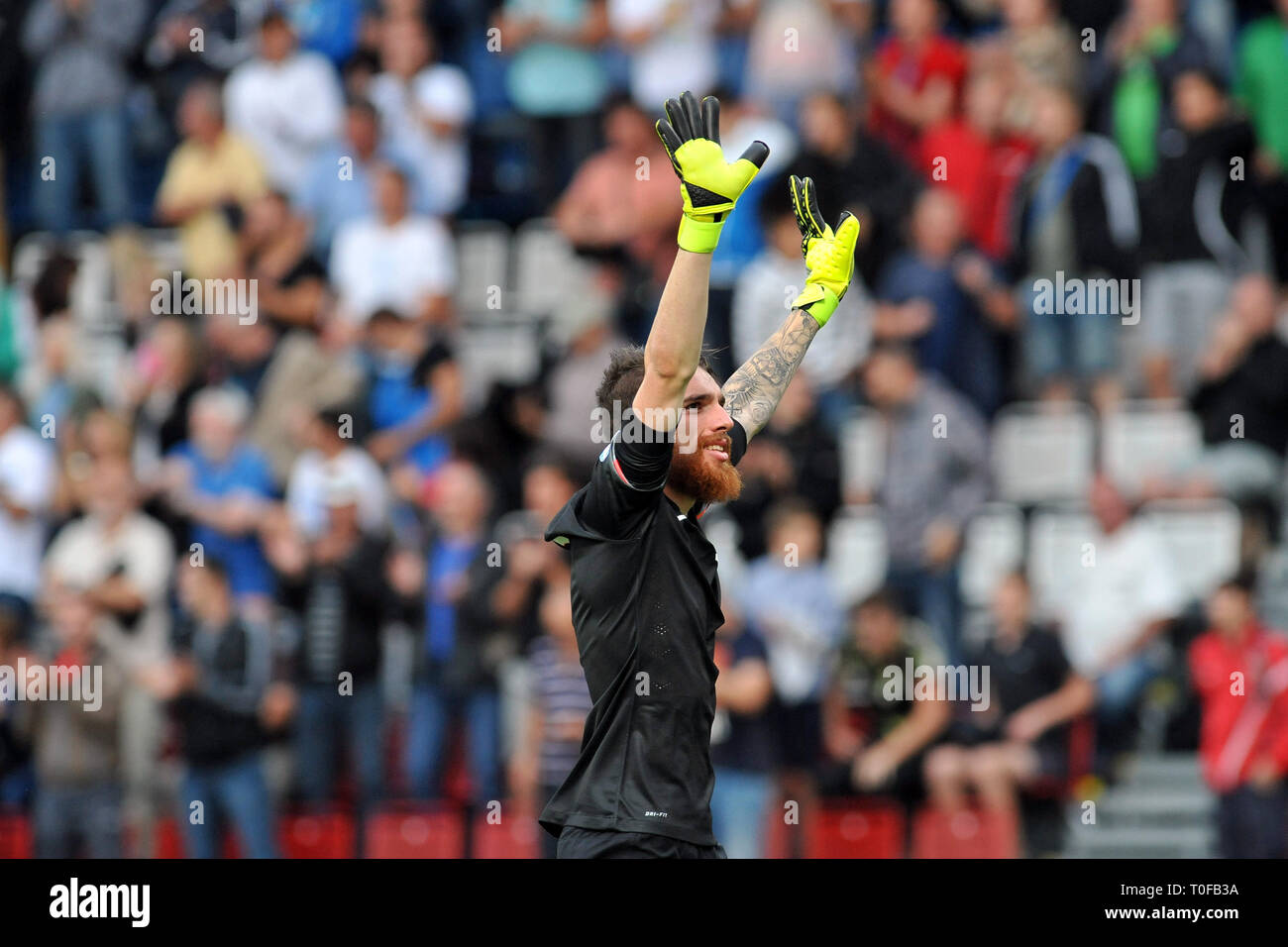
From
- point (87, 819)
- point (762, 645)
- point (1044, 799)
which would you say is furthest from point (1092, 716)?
point (87, 819)

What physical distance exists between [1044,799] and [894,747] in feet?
2.81

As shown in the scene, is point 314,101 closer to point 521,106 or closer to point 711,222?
point 521,106

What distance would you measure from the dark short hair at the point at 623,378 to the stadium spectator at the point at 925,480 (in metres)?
5.17

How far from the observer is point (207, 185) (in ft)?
43.9

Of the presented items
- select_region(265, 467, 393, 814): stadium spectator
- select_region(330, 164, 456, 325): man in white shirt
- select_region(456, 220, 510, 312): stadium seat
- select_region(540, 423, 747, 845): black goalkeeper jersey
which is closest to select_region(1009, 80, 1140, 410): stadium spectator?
select_region(456, 220, 510, 312): stadium seat

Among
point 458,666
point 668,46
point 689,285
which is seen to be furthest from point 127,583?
point 689,285

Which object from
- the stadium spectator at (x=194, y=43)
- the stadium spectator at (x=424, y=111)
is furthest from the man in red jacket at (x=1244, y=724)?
the stadium spectator at (x=194, y=43)

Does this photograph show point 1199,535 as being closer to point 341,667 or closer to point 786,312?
point 786,312

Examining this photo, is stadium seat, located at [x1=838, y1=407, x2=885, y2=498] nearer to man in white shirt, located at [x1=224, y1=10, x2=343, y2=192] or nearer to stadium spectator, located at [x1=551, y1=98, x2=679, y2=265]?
stadium spectator, located at [x1=551, y1=98, x2=679, y2=265]

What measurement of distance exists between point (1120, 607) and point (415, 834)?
413 centimetres

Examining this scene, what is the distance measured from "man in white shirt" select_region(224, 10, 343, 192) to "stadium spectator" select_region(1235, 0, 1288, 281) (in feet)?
19.8

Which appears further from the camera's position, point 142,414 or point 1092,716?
point 142,414

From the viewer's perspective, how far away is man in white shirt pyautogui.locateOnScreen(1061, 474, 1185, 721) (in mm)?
10594

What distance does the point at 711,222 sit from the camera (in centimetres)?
513
